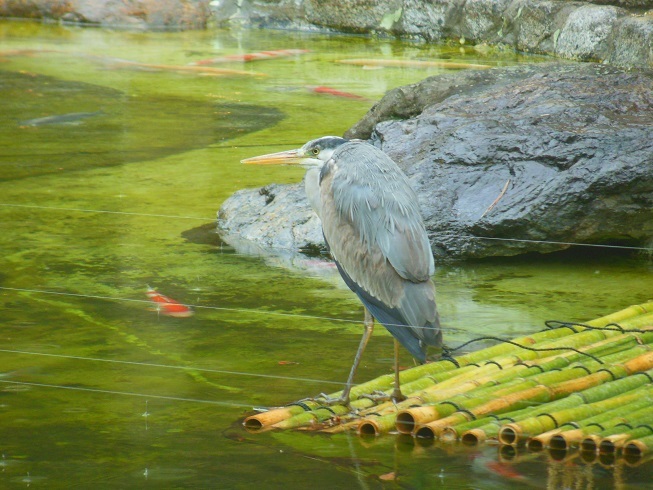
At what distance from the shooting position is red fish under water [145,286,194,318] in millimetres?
4812

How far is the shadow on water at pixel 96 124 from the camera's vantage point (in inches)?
313

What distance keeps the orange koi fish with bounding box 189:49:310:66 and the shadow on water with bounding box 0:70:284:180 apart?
2.07 m

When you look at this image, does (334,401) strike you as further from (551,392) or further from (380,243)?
(551,392)

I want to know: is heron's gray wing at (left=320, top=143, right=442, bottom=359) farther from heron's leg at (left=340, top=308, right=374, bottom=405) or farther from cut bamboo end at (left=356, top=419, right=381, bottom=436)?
cut bamboo end at (left=356, top=419, right=381, bottom=436)

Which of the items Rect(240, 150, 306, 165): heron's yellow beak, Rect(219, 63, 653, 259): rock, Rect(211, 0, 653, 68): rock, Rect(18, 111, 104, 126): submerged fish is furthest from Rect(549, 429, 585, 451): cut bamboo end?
Rect(211, 0, 653, 68): rock

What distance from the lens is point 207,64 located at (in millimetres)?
12375

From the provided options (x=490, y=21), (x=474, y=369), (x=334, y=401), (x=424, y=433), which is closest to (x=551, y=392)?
(x=474, y=369)

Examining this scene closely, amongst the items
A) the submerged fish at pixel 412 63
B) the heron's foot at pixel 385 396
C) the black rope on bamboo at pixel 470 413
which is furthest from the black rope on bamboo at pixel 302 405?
the submerged fish at pixel 412 63

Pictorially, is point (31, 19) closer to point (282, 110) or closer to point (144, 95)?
point (144, 95)

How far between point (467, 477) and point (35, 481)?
48.1 inches

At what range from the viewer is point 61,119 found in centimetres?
928

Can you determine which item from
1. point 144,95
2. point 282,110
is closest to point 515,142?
point 282,110

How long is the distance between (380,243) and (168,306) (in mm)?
1452

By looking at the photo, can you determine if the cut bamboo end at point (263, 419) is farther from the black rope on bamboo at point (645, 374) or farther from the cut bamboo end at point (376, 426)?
the black rope on bamboo at point (645, 374)
